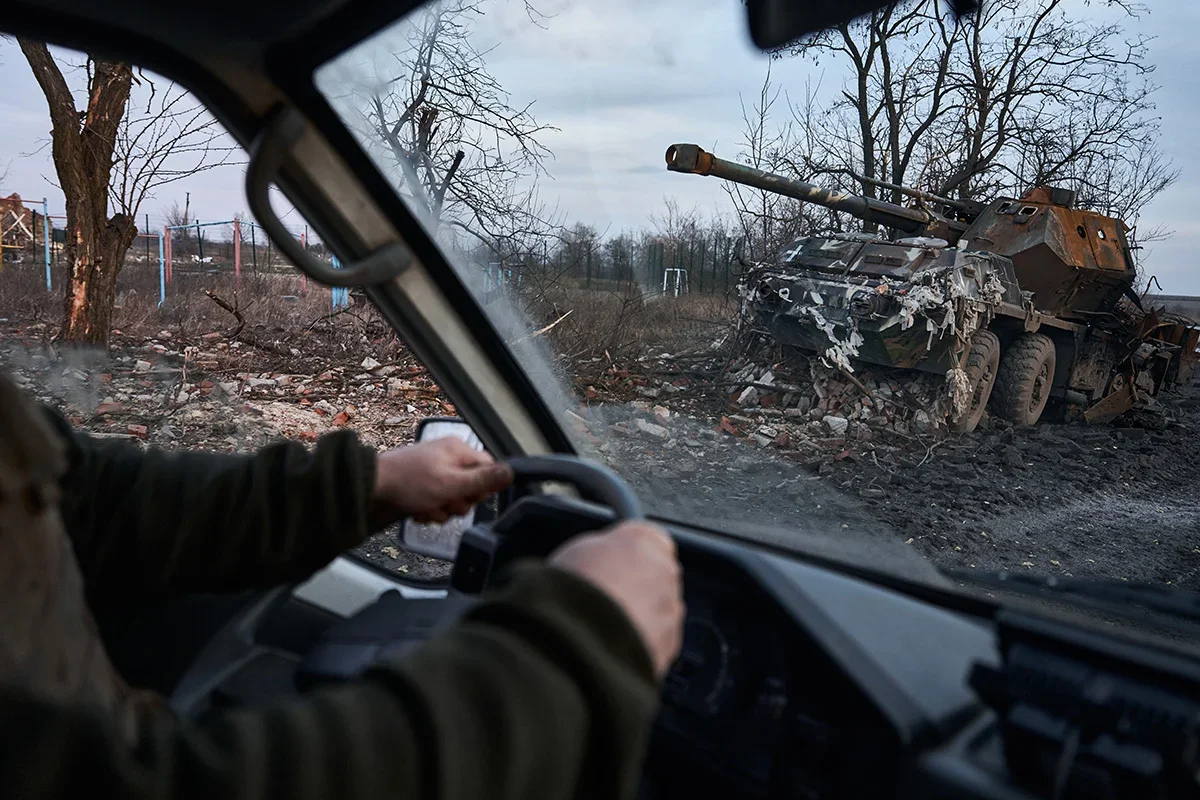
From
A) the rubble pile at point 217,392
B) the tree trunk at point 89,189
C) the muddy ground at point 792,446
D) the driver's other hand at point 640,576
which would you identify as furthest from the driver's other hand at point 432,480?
the tree trunk at point 89,189

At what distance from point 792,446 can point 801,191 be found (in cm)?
274

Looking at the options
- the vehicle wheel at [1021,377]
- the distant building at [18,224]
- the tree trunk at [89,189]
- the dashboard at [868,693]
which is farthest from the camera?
the distant building at [18,224]

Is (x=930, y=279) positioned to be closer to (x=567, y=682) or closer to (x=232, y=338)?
(x=232, y=338)

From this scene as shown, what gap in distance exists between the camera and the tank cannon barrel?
7.54 m

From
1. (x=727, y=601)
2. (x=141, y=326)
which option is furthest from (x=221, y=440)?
(x=727, y=601)

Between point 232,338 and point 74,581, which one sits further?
point 232,338

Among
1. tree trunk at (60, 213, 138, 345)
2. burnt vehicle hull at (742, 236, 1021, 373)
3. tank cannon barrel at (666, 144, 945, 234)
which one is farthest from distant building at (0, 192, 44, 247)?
burnt vehicle hull at (742, 236, 1021, 373)

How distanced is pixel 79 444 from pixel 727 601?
1.03 m

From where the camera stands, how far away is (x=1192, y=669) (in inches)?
40.2

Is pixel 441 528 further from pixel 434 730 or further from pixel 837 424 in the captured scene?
pixel 837 424

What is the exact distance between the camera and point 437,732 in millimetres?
729

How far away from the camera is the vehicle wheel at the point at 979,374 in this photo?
9.33 m

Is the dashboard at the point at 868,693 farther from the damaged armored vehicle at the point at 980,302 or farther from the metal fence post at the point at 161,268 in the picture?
the metal fence post at the point at 161,268

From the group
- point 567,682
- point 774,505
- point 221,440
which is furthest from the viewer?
point 221,440
